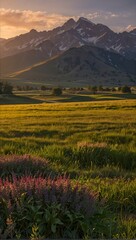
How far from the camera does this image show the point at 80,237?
6.12 meters

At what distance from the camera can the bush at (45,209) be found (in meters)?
5.93

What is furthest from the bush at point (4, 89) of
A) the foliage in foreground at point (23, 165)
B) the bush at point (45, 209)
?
the bush at point (45, 209)

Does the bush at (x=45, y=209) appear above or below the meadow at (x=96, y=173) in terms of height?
above

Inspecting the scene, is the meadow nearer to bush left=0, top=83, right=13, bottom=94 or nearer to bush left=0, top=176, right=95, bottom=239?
bush left=0, top=176, right=95, bottom=239

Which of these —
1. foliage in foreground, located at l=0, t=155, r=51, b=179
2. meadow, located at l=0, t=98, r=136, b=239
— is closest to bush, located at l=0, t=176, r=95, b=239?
meadow, located at l=0, t=98, r=136, b=239

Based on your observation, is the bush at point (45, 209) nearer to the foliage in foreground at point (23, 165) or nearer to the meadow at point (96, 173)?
the meadow at point (96, 173)

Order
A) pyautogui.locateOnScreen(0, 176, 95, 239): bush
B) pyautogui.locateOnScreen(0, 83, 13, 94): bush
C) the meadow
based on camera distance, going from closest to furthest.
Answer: pyautogui.locateOnScreen(0, 176, 95, 239): bush → the meadow → pyautogui.locateOnScreen(0, 83, 13, 94): bush

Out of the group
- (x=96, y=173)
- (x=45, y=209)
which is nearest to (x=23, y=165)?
(x=96, y=173)

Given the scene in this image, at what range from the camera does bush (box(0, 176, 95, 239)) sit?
5926 millimetres

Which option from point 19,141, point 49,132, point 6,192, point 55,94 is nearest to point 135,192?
point 6,192

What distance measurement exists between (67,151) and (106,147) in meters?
1.62

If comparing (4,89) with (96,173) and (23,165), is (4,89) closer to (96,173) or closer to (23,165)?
(96,173)

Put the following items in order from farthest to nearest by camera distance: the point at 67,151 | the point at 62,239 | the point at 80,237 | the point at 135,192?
the point at 67,151
the point at 135,192
the point at 80,237
the point at 62,239

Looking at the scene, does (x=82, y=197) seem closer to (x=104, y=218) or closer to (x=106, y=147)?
(x=104, y=218)
